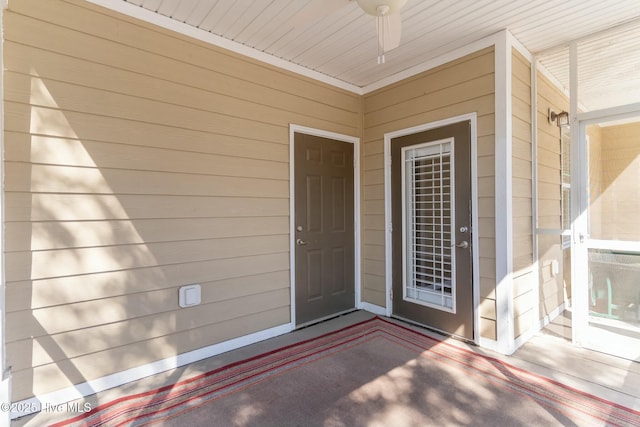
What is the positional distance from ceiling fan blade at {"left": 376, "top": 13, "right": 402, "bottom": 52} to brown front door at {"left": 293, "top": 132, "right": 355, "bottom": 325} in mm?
1484

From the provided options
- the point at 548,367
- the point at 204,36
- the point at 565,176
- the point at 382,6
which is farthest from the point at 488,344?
the point at 204,36

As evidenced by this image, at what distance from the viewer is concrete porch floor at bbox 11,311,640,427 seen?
215cm

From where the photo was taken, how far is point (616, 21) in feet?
8.43

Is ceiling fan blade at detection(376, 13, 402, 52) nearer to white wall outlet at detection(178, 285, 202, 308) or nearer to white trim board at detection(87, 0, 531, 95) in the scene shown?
white trim board at detection(87, 0, 531, 95)

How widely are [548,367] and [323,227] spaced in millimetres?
2303

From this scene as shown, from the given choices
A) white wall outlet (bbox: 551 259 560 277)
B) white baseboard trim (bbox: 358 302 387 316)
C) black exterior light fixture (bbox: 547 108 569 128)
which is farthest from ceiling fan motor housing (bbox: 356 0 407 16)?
white wall outlet (bbox: 551 259 560 277)

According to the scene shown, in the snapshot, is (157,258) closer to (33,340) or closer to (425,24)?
(33,340)

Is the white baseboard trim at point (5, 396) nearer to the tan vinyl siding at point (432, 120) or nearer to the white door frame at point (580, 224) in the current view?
the tan vinyl siding at point (432, 120)

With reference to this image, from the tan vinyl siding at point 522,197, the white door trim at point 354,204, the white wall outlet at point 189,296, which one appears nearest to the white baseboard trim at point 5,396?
the white wall outlet at point 189,296

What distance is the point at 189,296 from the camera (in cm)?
259

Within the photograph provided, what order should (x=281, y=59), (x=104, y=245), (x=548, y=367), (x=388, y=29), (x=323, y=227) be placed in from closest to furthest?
(x=388, y=29) < (x=104, y=245) < (x=548, y=367) < (x=281, y=59) < (x=323, y=227)

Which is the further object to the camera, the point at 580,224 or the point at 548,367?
the point at 580,224

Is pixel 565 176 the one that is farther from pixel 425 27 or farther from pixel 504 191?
pixel 425 27

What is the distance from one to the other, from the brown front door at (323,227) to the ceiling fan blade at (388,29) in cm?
148
